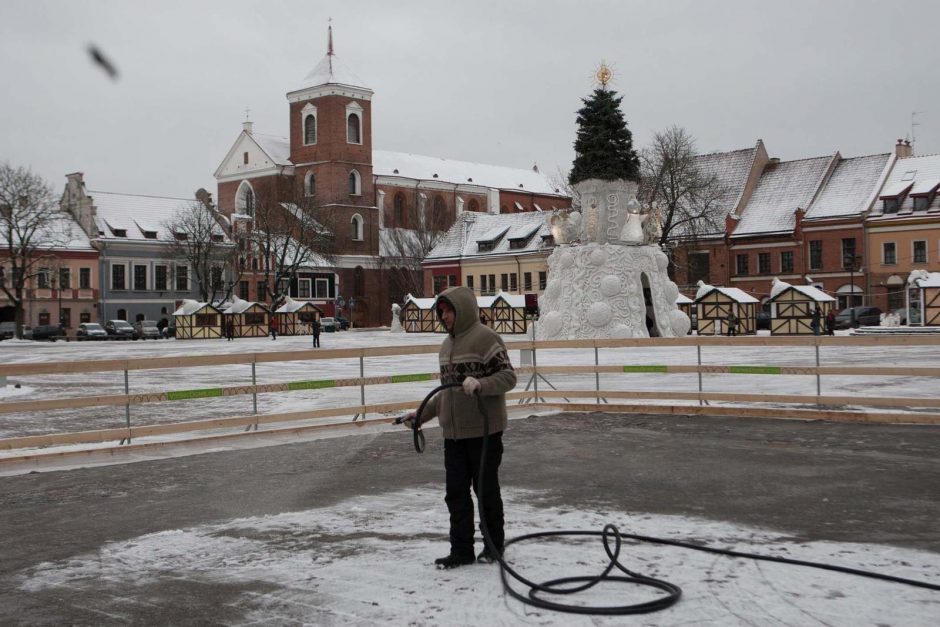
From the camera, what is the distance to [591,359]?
1221 inches

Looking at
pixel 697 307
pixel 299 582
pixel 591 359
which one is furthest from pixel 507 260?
pixel 299 582

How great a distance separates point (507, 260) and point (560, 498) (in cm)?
7519

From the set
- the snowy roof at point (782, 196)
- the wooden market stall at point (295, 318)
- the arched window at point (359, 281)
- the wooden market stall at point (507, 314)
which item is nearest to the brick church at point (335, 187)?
the arched window at point (359, 281)

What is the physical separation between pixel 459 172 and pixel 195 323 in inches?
2021

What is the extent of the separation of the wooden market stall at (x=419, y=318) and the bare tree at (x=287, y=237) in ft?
35.4

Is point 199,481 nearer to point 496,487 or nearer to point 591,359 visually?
point 496,487

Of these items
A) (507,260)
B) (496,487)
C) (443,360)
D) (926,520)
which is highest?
(507,260)

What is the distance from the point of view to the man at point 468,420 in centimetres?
636

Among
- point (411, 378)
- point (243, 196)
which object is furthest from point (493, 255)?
point (411, 378)

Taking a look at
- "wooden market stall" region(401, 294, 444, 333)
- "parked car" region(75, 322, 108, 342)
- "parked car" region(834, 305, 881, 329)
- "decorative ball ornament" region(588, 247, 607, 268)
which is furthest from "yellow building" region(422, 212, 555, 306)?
"decorative ball ornament" region(588, 247, 607, 268)

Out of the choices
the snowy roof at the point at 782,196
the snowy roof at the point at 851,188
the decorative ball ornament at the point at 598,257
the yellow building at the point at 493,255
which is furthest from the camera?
the yellow building at the point at 493,255

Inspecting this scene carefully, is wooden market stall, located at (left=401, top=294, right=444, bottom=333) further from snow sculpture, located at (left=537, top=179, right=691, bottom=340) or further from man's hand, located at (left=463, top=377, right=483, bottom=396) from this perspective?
man's hand, located at (left=463, top=377, right=483, bottom=396)

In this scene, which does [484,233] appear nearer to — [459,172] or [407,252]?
[407,252]

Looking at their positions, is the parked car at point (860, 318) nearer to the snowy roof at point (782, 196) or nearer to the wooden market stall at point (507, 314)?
the snowy roof at point (782, 196)
